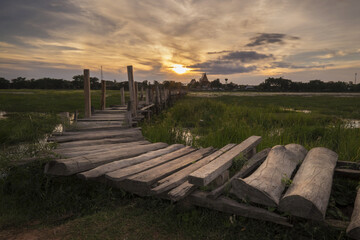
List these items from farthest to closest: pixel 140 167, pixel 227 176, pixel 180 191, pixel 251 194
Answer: pixel 140 167
pixel 227 176
pixel 180 191
pixel 251 194

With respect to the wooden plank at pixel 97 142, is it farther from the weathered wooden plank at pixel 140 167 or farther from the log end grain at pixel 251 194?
the log end grain at pixel 251 194

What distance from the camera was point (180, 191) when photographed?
3.04 meters

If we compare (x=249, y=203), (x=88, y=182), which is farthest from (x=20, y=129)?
(x=249, y=203)

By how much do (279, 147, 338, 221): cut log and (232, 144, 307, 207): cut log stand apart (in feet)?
0.40

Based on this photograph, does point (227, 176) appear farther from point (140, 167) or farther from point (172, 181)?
point (140, 167)

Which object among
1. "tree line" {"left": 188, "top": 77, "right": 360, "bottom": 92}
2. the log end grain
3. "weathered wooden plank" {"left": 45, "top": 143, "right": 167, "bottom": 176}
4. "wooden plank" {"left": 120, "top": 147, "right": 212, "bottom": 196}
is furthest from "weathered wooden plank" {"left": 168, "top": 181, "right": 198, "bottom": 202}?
"tree line" {"left": 188, "top": 77, "right": 360, "bottom": 92}

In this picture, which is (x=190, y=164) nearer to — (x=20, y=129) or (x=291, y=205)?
(x=291, y=205)

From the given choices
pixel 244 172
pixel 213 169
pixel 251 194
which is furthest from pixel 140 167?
pixel 251 194

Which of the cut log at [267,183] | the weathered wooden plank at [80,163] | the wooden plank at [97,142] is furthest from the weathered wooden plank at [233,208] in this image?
the wooden plank at [97,142]

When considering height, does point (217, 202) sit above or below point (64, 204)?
above

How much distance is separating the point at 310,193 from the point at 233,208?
87 cm

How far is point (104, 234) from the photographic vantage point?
9.36 ft

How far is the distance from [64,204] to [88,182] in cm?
50

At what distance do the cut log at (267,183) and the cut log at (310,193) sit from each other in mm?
123
